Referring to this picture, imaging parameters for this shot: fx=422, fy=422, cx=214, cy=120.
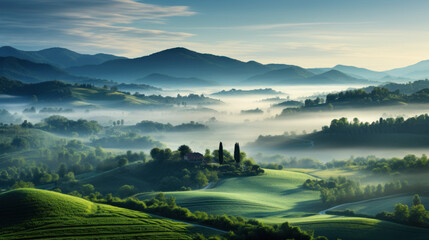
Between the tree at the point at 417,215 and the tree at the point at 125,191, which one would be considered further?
the tree at the point at 125,191

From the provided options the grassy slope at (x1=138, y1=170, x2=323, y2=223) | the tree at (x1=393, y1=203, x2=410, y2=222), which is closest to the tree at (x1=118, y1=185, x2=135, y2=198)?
the grassy slope at (x1=138, y1=170, x2=323, y2=223)

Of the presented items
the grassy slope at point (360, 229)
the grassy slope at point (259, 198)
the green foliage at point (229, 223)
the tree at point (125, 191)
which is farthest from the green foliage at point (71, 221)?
the tree at point (125, 191)

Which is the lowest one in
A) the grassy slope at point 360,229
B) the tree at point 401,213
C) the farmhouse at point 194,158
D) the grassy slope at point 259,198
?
the grassy slope at point 259,198

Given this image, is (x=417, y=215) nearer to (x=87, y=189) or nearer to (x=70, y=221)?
(x=70, y=221)

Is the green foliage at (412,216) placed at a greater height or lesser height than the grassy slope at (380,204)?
greater

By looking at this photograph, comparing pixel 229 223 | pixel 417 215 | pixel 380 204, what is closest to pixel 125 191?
pixel 229 223

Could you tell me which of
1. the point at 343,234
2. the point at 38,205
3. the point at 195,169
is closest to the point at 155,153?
the point at 195,169

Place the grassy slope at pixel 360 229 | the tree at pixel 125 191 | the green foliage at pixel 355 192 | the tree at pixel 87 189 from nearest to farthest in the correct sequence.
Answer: the grassy slope at pixel 360 229
the green foliage at pixel 355 192
the tree at pixel 125 191
the tree at pixel 87 189

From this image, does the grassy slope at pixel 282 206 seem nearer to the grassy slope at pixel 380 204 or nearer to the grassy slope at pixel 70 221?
the grassy slope at pixel 380 204
